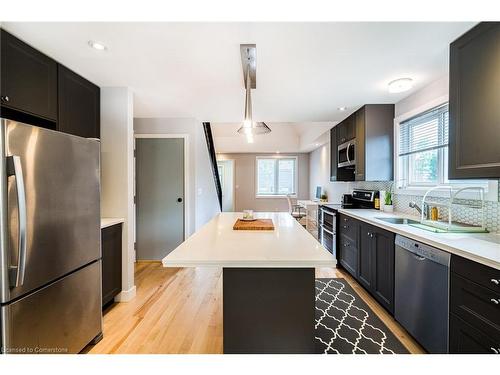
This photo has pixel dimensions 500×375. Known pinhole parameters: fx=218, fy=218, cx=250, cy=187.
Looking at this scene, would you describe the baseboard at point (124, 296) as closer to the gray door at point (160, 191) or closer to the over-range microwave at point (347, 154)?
the gray door at point (160, 191)

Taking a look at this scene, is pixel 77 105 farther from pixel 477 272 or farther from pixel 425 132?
pixel 425 132

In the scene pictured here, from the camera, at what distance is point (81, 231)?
61.9 inches

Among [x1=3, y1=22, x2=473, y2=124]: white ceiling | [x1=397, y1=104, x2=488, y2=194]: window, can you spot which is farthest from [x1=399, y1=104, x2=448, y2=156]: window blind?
[x1=3, y1=22, x2=473, y2=124]: white ceiling

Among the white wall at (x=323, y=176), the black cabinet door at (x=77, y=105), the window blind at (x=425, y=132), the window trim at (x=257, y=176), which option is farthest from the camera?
the window trim at (x=257, y=176)

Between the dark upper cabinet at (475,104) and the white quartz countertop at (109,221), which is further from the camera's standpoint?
the white quartz countertop at (109,221)

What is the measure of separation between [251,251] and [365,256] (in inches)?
75.2

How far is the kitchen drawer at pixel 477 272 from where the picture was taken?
109cm

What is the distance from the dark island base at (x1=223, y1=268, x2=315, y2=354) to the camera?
128 centimetres

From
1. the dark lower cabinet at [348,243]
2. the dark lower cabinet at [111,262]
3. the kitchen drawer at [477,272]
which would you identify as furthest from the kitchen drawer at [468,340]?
the dark lower cabinet at [111,262]

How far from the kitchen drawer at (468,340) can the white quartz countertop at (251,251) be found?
93cm

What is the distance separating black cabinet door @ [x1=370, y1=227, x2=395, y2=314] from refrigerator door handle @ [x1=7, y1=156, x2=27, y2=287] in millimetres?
2622
